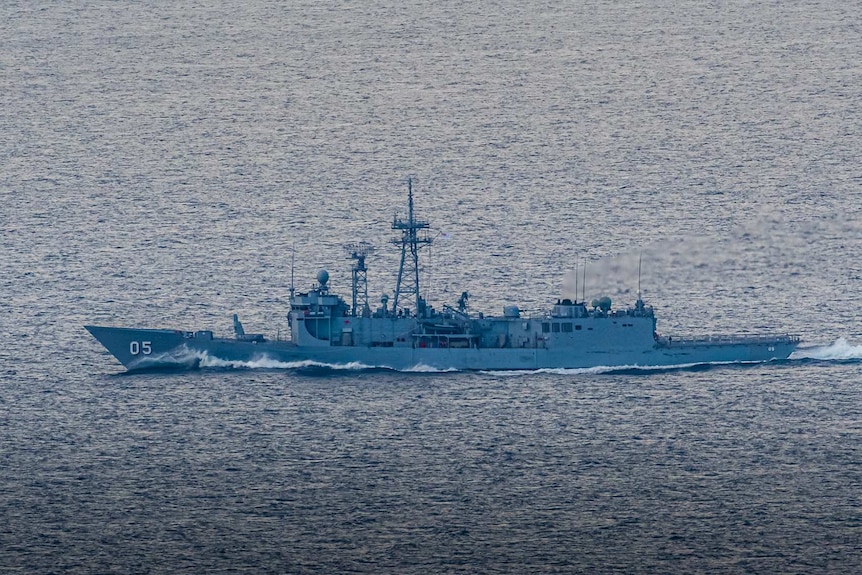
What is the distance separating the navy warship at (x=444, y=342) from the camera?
148750 mm

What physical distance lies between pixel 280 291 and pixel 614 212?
35877 mm

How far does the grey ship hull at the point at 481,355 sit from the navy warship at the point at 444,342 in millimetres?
65

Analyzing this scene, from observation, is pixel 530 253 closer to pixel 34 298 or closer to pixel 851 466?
pixel 34 298

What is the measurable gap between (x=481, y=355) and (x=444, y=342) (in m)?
2.84

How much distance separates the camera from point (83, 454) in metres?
125

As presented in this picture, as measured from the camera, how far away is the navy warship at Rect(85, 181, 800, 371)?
5856 inches

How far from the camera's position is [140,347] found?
15000 cm

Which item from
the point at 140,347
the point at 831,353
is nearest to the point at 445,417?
the point at 140,347

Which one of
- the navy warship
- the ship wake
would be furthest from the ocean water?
the navy warship

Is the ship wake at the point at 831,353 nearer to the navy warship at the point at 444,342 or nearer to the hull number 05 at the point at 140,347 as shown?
the navy warship at the point at 444,342

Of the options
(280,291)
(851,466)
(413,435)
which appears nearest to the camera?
(851,466)

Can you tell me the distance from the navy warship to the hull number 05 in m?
0.07

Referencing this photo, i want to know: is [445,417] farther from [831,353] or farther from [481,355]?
[831,353]

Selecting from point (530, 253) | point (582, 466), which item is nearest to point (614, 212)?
point (530, 253)
